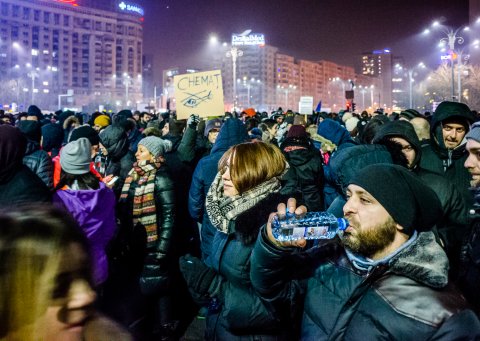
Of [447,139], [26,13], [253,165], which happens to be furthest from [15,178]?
[26,13]

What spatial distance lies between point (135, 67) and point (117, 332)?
505 feet

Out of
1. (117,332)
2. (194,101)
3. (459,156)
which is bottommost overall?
(117,332)

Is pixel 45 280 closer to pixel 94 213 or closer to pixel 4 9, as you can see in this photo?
pixel 94 213

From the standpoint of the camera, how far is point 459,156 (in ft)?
15.4

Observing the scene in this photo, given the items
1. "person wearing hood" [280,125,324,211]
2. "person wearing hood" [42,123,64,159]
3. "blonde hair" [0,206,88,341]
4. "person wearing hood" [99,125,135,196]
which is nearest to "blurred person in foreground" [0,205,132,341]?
"blonde hair" [0,206,88,341]

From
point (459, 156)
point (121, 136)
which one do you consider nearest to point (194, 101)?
point (121, 136)

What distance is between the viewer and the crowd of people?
139cm

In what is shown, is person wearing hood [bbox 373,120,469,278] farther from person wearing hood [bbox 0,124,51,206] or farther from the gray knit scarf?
person wearing hood [bbox 0,124,51,206]

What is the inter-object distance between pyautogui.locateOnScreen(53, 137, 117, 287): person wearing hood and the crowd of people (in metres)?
0.01

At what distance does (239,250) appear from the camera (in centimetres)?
274

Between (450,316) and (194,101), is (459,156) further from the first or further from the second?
(194,101)

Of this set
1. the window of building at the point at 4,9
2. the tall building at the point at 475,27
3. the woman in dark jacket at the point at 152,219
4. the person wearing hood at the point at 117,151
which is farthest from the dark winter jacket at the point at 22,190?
the window of building at the point at 4,9

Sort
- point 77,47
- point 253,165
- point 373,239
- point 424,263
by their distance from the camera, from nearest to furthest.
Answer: point 424,263 → point 373,239 → point 253,165 → point 77,47

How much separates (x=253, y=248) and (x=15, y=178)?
2170 mm
